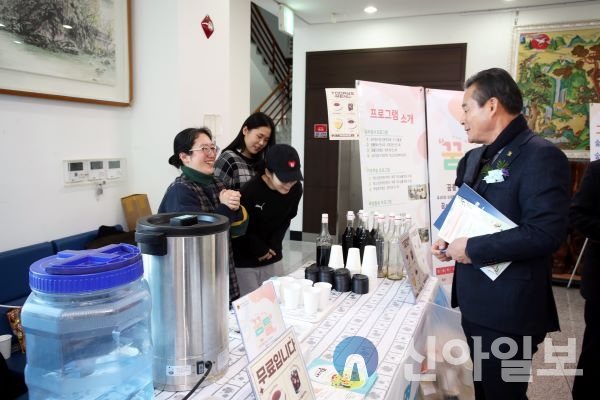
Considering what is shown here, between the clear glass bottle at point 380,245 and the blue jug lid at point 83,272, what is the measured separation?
1318 millimetres

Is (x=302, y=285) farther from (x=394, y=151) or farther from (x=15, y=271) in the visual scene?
(x=394, y=151)

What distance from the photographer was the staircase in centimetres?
651

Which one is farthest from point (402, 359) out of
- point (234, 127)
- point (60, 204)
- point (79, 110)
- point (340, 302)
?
point (234, 127)

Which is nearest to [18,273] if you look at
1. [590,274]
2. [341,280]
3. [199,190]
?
[199,190]

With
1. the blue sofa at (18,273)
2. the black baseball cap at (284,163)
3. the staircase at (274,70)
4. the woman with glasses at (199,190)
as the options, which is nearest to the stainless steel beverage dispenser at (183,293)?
the woman with glasses at (199,190)

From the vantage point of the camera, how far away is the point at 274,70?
7090 mm

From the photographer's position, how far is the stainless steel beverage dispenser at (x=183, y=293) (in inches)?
35.0

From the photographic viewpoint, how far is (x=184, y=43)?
2.60 meters

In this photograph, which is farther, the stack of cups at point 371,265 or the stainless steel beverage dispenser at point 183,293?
the stack of cups at point 371,265

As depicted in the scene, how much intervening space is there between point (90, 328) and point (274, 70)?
22.1 feet

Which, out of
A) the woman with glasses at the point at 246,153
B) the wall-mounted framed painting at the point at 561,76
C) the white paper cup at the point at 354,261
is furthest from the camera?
the wall-mounted framed painting at the point at 561,76

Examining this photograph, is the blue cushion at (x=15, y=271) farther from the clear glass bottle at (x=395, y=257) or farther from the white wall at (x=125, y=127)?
the clear glass bottle at (x=395, y=257)

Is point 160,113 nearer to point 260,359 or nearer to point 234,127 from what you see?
point 234,127

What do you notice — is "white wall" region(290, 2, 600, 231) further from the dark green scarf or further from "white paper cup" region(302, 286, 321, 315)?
"white paper cup" region(302, 286, 321, 315)
